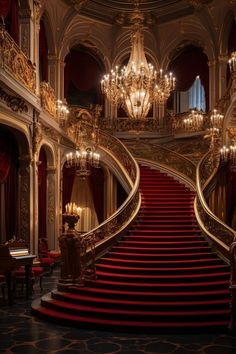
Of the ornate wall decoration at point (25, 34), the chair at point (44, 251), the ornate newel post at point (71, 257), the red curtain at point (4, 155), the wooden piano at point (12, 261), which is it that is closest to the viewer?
the wooden piano at point (12, 261)

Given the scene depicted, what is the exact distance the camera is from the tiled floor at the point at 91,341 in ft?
18.8

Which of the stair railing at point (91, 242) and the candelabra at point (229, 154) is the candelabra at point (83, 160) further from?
the candelabra at point (229, 154)

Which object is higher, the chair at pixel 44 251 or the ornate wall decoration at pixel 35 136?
the ornate wall decoration at pixel 35 136

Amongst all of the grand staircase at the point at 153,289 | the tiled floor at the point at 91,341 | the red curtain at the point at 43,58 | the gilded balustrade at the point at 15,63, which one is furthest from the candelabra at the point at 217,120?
the tiled floor at the point at 91,341

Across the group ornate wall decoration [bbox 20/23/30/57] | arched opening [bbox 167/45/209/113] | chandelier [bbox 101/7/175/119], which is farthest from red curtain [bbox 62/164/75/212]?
chandelier [bbox 101/7/175/119]

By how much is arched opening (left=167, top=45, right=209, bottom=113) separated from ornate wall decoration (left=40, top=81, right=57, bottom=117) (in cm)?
571

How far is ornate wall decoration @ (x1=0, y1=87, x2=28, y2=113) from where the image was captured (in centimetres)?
901

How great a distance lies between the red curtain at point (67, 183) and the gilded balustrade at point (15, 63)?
470cm

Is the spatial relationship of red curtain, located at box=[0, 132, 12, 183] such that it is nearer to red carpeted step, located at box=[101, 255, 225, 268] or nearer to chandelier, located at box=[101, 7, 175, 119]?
chandelier, located at box=[101, 7, 175, 119]

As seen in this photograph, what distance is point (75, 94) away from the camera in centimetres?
1775

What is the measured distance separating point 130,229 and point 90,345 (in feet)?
14.4

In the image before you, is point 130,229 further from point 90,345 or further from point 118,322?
point 90,345

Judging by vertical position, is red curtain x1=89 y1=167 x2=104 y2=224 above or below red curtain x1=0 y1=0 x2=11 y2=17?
below

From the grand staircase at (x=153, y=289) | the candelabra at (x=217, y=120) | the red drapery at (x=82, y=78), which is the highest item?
the red drapery at (x=82, y=78)
